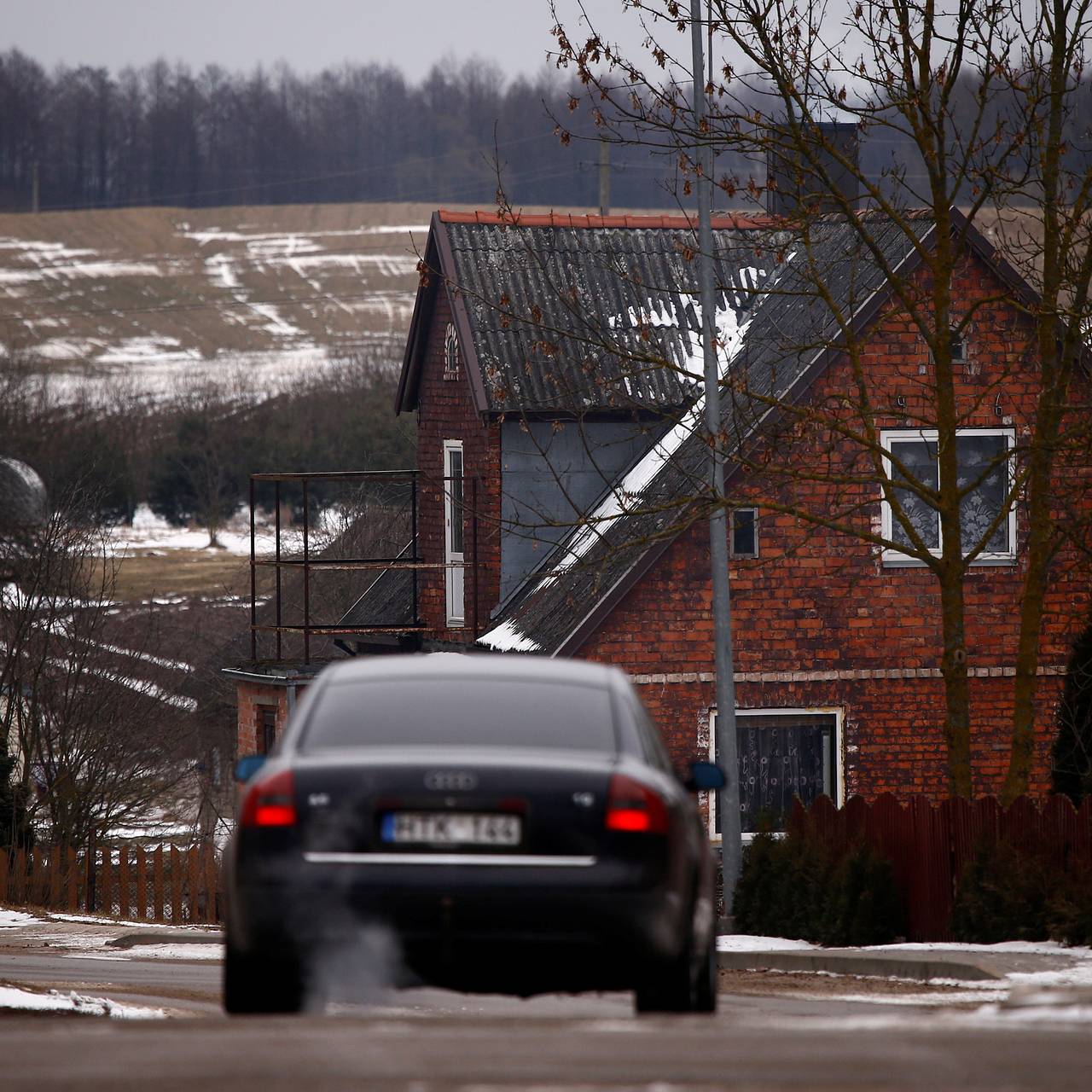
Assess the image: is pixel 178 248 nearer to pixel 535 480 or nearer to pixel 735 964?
pixel 535 480

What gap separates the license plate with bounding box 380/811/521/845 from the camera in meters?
7.13

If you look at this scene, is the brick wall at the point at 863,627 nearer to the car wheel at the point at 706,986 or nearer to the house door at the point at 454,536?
the house door at the point at 454,536

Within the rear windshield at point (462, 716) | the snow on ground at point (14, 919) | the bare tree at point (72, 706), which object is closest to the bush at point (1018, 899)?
the rear windshield at point (462, 716)

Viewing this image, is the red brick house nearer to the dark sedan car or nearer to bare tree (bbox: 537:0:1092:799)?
bare tree (bbox: 537:0:1092:799)

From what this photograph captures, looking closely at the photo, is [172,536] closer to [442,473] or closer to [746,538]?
[442,473]

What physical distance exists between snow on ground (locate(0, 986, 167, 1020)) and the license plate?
3631 millimetres

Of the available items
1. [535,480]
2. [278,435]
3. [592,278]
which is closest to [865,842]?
[535,480]

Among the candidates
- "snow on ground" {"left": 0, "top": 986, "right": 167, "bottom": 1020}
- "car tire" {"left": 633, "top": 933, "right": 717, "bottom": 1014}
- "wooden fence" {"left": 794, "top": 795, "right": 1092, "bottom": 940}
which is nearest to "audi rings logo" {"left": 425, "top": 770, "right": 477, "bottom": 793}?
"car tire" {"left": 633, "top": 933, "right": 717, "bottom": 1014}

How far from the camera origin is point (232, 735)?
148 feet

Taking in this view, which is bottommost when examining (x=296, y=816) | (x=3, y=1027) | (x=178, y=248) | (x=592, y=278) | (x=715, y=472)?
(x=3, y=1027)

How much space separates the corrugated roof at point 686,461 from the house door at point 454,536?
77.8 inches

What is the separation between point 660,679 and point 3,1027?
14.2 metres

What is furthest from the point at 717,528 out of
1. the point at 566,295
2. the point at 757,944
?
the point at 566,295

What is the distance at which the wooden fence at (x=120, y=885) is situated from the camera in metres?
25.9
